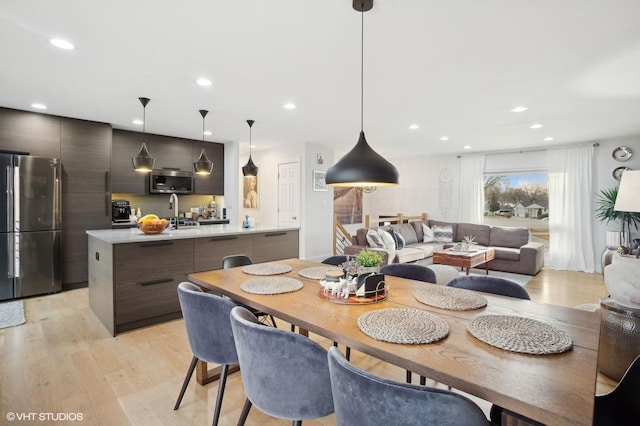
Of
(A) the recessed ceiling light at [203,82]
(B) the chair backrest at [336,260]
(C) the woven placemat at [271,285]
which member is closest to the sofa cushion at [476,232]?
(B) the chair backrest at [336,260]

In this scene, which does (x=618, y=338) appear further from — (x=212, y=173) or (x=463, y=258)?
(x=212, y=173)

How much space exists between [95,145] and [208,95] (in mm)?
2385

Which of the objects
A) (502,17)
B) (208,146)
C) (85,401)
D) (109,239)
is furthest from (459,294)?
(208,146)

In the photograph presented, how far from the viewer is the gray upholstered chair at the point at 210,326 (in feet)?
5.50

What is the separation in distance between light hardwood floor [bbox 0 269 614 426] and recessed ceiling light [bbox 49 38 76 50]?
8.01 ft

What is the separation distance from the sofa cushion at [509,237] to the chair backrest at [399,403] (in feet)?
21.0

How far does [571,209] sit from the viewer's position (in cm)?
616

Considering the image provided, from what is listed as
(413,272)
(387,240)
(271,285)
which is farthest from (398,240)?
(271,285)

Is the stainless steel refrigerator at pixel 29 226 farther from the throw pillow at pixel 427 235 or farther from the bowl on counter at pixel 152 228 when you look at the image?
the throw pillow at pixel 427 235

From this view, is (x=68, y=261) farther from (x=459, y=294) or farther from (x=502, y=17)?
(x=502, y=17)

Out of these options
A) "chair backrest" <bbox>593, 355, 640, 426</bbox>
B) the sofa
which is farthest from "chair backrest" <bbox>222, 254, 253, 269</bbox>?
the sofa

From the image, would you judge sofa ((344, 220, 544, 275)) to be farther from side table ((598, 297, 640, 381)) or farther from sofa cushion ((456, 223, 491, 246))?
side table ((598, 297, 640, 381))

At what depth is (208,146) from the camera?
6371 mm

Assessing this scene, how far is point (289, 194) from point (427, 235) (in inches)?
122
